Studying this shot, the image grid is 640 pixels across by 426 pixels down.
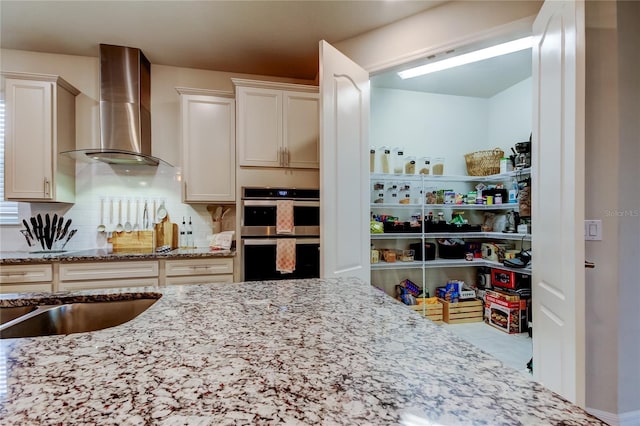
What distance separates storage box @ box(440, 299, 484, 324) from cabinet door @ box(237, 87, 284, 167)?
7.83 feet

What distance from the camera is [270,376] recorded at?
Result: 0.50 m

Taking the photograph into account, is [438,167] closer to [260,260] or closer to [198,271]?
[260,260]

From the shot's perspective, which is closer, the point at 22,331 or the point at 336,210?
the point at 22,331

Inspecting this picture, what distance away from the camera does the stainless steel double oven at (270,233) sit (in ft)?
7.72

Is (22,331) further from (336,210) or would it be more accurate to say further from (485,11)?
(485,11)

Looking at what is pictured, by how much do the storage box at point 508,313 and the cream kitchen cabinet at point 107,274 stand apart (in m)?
3.29

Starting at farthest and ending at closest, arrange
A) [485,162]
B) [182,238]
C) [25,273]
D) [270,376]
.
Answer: [485,162]
[182,238]
[25,273]
[270,376]

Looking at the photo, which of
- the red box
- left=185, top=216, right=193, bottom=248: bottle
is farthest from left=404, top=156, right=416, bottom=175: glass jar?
left=185, top=216, right=193, bottom=248: bottle

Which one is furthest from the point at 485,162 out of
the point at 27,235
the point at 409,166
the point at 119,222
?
the point at 27,235

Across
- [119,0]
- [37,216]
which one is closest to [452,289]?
[119,0]

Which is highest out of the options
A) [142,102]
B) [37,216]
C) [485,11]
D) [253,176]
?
[485,11]

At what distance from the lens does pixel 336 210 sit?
193 cm

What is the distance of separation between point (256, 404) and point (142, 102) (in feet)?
9.95

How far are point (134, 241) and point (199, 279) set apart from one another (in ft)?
2.77
